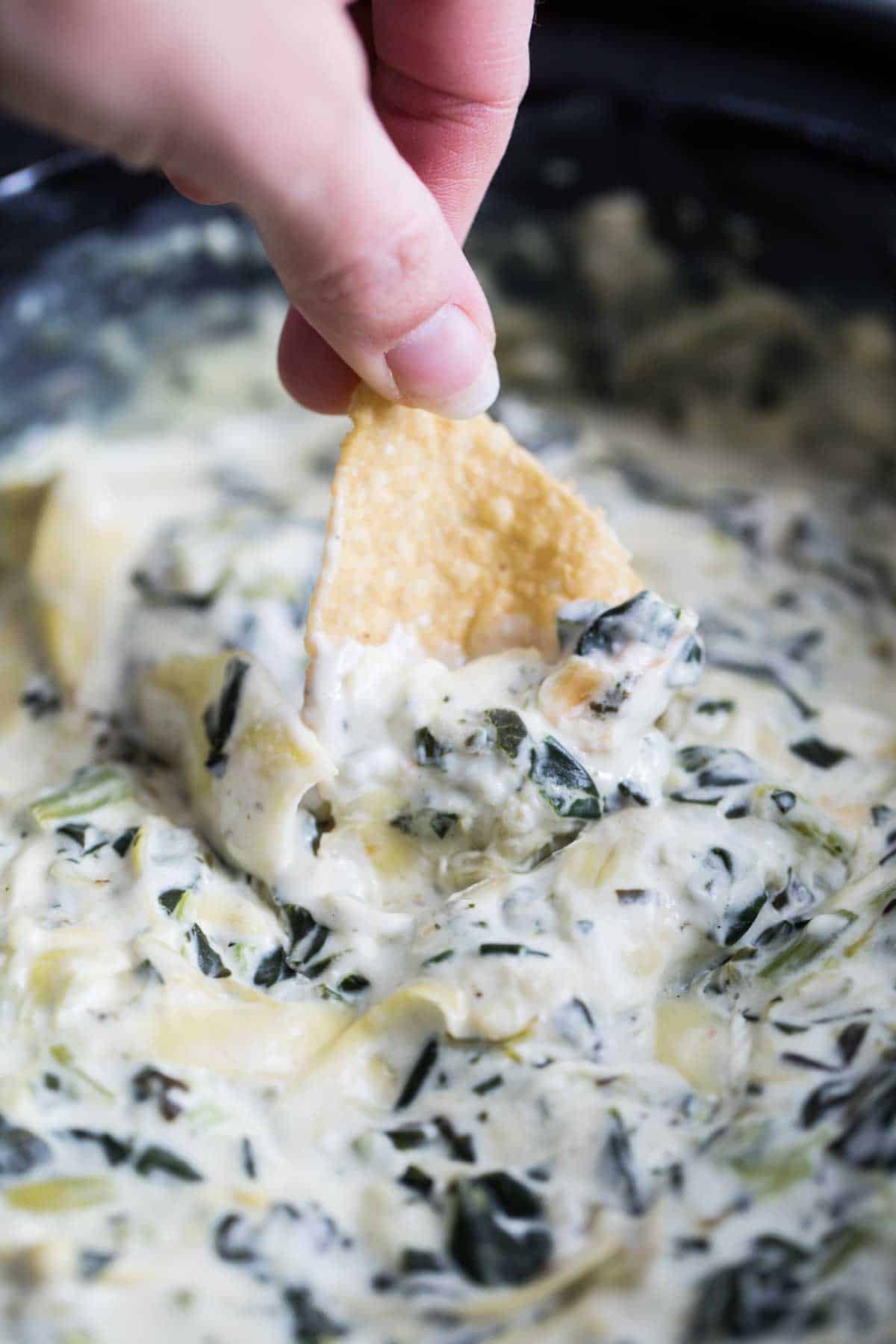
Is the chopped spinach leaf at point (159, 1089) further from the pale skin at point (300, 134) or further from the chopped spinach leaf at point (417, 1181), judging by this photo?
the pale skin at point (300, 134)

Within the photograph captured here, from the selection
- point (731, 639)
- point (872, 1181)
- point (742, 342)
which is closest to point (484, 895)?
point (872, 1181)

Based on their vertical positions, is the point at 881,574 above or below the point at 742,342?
below

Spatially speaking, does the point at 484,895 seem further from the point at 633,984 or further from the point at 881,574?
the point at 881,574

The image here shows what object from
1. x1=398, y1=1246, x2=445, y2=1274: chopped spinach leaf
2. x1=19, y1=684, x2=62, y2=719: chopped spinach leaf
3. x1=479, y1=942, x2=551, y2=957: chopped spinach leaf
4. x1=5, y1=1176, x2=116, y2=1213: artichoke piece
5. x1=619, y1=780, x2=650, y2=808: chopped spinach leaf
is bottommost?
x1=19, y1=684, x2=62, y2=719: chopped spinach leaf

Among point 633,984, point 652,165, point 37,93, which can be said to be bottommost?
point 633,984

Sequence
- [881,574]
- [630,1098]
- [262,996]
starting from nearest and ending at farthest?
[630,1098], [262,996], [881,574]

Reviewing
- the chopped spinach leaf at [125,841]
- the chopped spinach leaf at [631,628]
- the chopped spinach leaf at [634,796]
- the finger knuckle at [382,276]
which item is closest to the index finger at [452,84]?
the finger knuckle at [382,276]

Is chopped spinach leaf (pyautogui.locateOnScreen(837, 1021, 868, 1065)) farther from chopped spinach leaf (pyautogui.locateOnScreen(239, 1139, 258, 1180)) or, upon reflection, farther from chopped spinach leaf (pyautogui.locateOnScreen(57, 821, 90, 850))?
chopped spinach leaf (pyautogui.locateOnScreen(57, 821, 90, 850))

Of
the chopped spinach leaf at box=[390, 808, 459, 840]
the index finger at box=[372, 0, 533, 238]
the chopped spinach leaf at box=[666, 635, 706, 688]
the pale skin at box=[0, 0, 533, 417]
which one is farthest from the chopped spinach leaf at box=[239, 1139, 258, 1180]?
the index finger at box=[372, 0, 533, 238]
